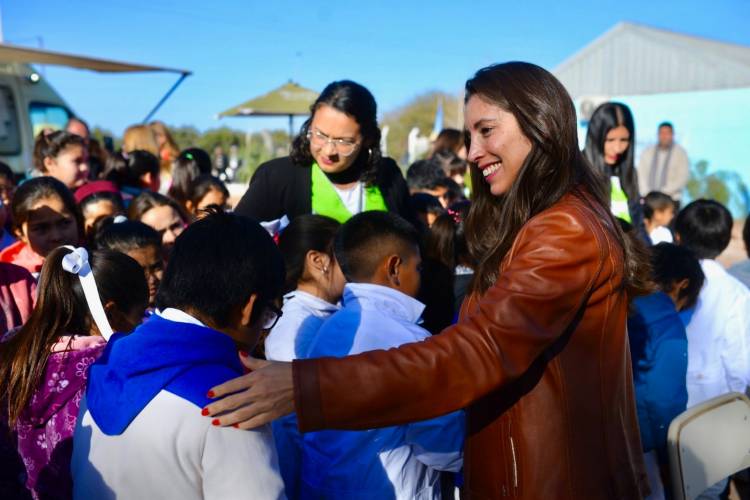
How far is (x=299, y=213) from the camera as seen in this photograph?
3.53m

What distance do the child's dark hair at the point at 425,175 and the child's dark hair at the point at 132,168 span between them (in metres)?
2.11

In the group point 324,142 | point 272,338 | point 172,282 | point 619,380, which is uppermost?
point 324,142

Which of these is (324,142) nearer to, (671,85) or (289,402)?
(289,402)

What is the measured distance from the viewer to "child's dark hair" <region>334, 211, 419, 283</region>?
2760 millimetres

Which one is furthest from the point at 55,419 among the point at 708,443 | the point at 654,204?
the point at 654,204

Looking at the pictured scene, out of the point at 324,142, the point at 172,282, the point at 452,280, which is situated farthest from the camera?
the point at 452,280

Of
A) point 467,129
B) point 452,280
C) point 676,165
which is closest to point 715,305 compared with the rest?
point 452,280

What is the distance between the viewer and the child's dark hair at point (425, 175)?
599 centimetres

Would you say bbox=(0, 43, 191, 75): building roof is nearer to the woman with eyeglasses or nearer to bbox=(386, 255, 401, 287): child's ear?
the woman with eyeglasses

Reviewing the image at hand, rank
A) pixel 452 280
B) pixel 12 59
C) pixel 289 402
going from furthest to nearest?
1. pixel 12 59
2. pixel 452 280
3. pixel 289 402

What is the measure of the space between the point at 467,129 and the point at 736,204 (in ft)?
59.4

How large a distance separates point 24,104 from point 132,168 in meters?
4.18

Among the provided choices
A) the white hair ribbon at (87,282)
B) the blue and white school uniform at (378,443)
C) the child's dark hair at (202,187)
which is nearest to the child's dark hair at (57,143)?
the child's dark hair at (202,187)

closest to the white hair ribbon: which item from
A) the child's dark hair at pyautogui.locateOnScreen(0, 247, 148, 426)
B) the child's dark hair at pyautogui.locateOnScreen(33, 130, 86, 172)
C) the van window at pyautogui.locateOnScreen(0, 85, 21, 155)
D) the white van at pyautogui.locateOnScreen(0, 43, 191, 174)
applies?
the child's dark hair at pyautogui.locateOnScreen(0, 247, 148, 426)
